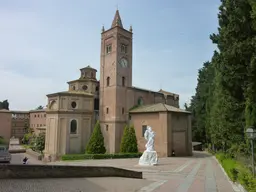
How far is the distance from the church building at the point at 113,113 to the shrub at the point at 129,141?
1.58 m

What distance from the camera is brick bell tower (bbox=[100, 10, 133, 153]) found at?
34.9 m

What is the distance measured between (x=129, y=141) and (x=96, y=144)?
15.2ft

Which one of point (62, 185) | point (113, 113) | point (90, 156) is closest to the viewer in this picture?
point (62, 185)

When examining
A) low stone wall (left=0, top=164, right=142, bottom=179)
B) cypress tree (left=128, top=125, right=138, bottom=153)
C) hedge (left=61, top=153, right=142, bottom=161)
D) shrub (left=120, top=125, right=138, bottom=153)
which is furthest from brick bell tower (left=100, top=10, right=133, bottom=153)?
low stone wall (left=0, top=164, right=142, bottom=179)

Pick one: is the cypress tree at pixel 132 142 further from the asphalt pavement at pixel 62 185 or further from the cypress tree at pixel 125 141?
the asphalt pavement at pixel 62 185

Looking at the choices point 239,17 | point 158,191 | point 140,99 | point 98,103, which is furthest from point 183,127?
point 158,191

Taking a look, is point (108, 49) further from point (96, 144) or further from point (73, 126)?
point (96, 144)

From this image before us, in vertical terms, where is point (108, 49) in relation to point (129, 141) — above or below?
above

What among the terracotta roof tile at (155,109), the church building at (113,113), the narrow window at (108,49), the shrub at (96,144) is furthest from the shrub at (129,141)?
the narrow window at (108,49)

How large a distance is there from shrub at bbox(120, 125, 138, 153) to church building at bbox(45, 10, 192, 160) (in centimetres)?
158

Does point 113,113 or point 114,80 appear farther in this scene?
point 114,80

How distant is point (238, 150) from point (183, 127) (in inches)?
691

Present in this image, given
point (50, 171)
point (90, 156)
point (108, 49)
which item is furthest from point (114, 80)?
point (50, 171)

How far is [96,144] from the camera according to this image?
106ft
